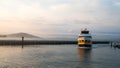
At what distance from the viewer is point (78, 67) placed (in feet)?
136

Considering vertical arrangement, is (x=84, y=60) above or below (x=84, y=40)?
below

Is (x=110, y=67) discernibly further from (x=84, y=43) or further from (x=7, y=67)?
(x=84, y=43)

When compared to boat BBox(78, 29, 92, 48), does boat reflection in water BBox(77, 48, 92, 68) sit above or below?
below

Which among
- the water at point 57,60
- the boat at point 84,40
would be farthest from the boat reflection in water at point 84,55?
the boat at point 84,40

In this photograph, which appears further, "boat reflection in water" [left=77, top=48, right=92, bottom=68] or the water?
"boat reflection in water" [left=77, top=48, right=92, bottom=68]

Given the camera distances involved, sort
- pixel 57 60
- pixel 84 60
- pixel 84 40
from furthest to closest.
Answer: pixel 84 40 < pixel 84 60 < pixel 57 60

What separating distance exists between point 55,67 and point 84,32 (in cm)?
4744

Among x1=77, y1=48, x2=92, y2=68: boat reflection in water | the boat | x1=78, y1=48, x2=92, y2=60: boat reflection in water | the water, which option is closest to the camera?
the water

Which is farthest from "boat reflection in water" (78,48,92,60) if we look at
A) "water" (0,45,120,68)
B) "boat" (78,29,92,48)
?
"boat" (78,29,92,48)

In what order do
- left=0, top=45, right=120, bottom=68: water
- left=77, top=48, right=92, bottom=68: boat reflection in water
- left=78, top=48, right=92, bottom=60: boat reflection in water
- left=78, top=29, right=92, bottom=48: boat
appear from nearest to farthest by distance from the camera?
left=0, top=45, right=120, bottom=68: water
left=77, top=48, right=92, bottom=68: boat reflection in water
left=78, top=48, right=92, bottom=60: boat reflection in water
left=78, top=29, right=92, bottom=48: boat

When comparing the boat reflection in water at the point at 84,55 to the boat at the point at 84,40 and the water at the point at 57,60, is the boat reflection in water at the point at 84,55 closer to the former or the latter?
the water at the point at 57,60

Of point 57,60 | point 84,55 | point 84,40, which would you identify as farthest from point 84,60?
point 84,40

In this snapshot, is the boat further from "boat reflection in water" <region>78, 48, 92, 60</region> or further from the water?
the water

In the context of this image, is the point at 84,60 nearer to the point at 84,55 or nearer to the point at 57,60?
the point at 57,60
